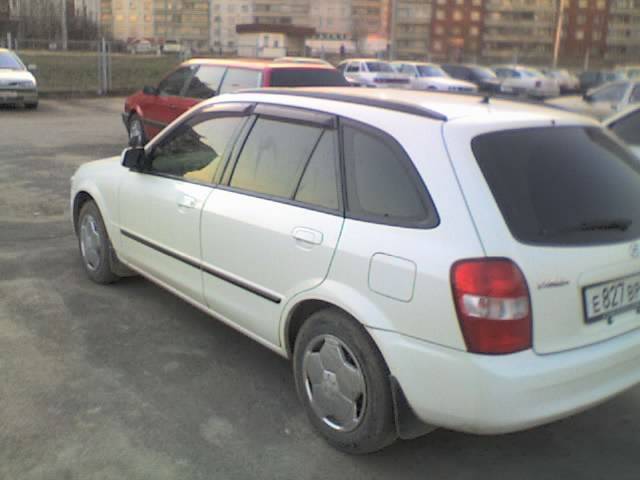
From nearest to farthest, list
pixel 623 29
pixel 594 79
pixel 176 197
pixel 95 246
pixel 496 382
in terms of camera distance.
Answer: pixel 496 382
pixel 176 197
pixel 95 246
pixel 594 79
pixel 623 29

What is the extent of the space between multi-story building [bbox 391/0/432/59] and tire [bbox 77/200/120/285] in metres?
94.7

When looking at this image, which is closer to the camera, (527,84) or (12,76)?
(12,76)

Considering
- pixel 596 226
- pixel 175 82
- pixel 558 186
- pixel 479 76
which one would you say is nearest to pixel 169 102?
pixel 175 82

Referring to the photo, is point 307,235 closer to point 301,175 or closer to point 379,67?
point 301,175

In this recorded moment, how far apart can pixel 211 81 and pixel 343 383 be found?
7.40m

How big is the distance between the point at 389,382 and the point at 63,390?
1822 millimetres

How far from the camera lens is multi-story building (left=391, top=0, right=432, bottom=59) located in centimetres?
9575

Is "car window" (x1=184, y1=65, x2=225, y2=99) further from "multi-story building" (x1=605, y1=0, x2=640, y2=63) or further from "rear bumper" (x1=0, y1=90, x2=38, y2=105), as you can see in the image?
"multi-story building" (x1=605, y1=0, x2=640, y2=63)

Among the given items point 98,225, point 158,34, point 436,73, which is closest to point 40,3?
point 436,73

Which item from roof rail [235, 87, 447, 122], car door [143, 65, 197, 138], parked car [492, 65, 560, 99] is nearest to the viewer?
roof rail [235, 87, 447, 122]

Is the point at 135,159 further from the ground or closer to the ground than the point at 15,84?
closer to the ground

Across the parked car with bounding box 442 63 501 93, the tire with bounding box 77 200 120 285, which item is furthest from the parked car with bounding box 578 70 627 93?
the tire with bounding box 77 200 120 285

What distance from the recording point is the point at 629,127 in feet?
21.9

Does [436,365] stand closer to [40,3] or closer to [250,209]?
[250,209]
